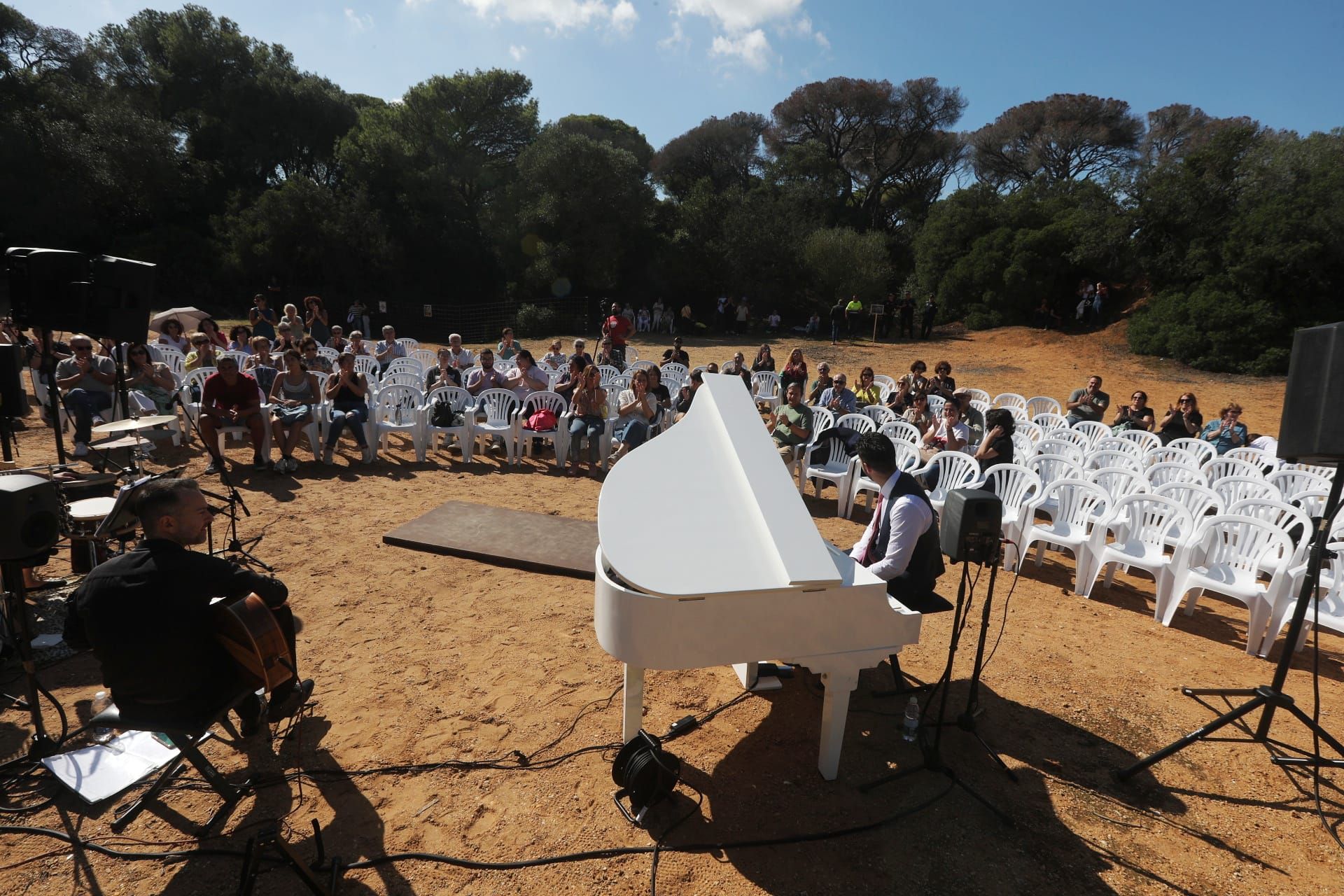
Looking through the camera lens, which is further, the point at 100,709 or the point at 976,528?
the point at 100,709

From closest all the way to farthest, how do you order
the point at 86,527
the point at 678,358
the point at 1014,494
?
the point at 86,527
the point at 1014,494
the point at 678,358

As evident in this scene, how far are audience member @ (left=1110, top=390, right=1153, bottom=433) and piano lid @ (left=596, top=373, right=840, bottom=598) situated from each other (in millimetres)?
8002

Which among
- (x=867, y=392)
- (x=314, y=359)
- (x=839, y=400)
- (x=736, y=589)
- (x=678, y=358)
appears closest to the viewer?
(x=736, y=589)

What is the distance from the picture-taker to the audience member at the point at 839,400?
8.82 meters

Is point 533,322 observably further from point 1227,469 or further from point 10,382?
point 1227,469

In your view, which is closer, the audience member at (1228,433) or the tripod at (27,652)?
the tripod at (27,652)

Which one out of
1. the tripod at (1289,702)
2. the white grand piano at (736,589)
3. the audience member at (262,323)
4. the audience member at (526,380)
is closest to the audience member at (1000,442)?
the tripod at (1289,702)

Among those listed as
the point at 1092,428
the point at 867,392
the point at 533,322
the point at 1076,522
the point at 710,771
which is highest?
the point at 533,322

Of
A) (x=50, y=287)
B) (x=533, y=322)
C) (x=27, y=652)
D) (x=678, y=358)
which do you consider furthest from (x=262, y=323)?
(x=27, y=652)

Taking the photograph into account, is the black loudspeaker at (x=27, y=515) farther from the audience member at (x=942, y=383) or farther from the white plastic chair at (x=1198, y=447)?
the white plastic chair at (x=1198, y=447)

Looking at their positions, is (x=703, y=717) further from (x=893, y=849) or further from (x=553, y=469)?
(x=553, y=469)

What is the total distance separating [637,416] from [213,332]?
8.44 meters

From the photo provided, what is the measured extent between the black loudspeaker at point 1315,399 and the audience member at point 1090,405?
21.9 feet

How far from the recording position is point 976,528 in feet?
10.4
